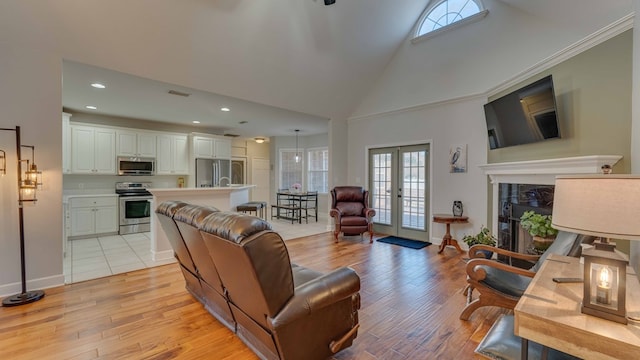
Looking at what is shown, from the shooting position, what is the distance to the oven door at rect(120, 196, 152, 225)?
5.98 meters

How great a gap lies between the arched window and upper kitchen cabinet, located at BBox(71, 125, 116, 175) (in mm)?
6839

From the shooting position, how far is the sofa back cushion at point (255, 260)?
1482mm

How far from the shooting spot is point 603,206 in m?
1.12

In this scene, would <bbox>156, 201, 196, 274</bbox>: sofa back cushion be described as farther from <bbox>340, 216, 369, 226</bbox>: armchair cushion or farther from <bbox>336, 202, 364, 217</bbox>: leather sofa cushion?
<bbox>336, 202, 364, 217</bbox>: leather sofa cushion

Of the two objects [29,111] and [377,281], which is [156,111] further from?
[377,281]

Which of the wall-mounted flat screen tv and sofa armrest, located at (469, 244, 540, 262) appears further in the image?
the wall-mounted flat screen tv

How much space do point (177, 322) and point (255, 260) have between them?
5.31 feet

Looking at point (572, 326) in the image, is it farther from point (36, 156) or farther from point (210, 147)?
point (210, 147)

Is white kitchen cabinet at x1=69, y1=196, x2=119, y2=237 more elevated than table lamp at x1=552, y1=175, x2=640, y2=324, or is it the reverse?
table lamp at x1=552, y1=175, x2=640, y2=324

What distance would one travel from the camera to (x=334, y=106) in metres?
6.26

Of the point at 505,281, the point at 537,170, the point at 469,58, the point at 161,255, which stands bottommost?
the point at 161,255

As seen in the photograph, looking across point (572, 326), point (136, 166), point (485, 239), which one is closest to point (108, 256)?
point (136, 166)

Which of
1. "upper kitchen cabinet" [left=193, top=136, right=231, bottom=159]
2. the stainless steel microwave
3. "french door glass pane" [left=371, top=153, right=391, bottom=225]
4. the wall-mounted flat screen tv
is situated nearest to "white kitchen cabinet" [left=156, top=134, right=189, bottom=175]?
the stainless steel microwave

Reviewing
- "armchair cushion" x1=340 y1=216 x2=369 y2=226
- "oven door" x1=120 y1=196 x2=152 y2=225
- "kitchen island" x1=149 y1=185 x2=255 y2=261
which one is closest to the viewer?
"kitchen island" x1=149 y1=185 x2=255 y2=261
